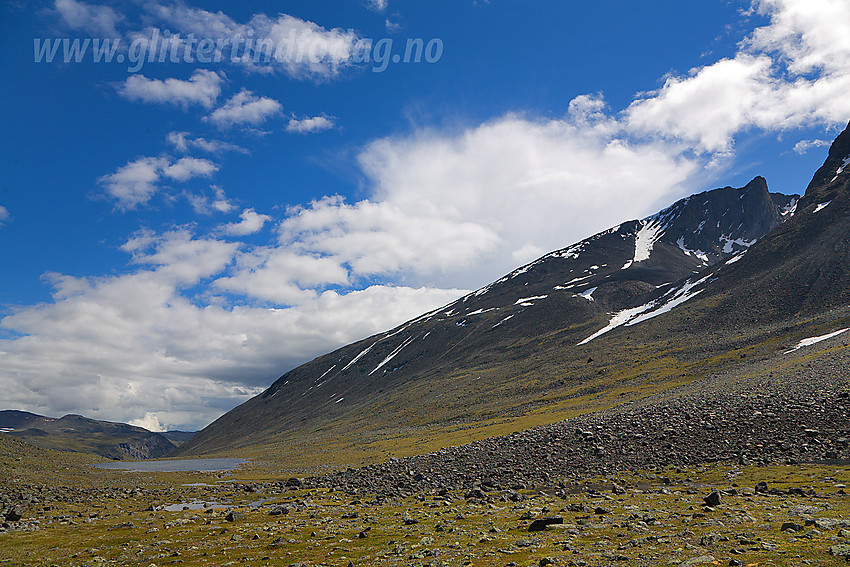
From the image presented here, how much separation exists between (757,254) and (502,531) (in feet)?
605

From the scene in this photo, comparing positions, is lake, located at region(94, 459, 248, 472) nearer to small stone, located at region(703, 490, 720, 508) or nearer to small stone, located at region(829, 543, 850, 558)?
small stone, located at region(703, 490, 720, 508)

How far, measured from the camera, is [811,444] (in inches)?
1379

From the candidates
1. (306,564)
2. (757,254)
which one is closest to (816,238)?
(757,254)

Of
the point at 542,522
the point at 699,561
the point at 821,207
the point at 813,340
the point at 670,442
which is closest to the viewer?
the point at 699,561

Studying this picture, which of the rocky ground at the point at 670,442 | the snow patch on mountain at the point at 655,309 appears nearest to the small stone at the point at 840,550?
the rocky ground at the point at 670,442

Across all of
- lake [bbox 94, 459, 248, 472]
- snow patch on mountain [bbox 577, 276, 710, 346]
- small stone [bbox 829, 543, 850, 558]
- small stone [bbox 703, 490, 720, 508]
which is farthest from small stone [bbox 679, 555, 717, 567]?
snow patch on mountain [bbox 577, 276, 710, 346]

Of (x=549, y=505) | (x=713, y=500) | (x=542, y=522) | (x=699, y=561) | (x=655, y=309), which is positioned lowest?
(x=549, y=505)

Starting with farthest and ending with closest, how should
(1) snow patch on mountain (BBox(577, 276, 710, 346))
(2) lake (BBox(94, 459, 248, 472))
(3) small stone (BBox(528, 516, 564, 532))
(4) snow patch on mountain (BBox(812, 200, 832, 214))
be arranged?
(4) snow patch on mountain (BBox(812, 200, 832, 214)), (1) snow patch on mountain (BBox(577, 276, 710, 346)), (2) lake (BBox(94, 459, 248, 472)), (3) small stone (BBox(528, 516, 564, 532))

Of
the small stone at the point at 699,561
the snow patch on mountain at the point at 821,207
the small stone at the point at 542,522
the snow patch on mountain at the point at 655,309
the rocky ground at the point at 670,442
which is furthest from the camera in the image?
the snow patch on mountain at the point at 821,207

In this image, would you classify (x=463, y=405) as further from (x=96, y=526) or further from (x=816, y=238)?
(x=816, y=238)

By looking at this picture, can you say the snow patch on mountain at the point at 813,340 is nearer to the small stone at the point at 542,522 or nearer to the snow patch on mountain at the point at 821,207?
the small stone at the point at 542,522

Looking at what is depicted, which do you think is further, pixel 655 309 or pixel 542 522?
pixel 655 309

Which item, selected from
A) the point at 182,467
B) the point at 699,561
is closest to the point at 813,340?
the point at 699,561

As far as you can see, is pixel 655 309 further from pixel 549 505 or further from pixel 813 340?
pixel 549 505
